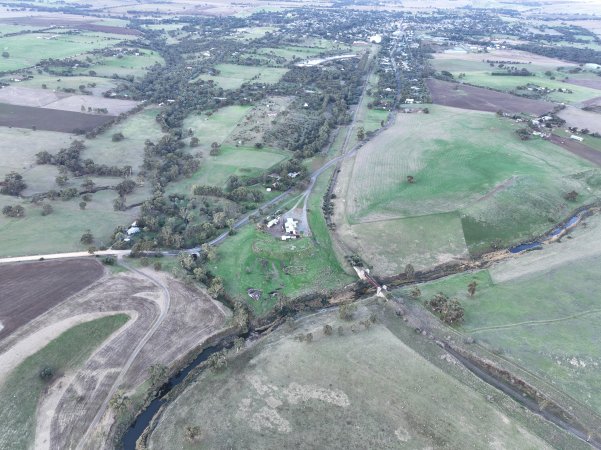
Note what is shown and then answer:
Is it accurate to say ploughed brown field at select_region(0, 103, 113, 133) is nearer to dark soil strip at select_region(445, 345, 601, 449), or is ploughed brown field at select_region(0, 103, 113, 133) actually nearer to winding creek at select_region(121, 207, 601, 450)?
winding creek at select_region(121, 207, 601, 450)

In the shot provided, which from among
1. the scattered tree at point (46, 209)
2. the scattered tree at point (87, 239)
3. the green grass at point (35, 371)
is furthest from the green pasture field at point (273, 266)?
the scattered tree at point (46, 209)

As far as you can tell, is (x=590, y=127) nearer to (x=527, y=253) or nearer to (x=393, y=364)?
(x=527, y=253)

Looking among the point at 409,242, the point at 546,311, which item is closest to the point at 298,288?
the point at 409,242

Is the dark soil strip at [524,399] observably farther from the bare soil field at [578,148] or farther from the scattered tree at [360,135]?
the bare soil field at [578,148]

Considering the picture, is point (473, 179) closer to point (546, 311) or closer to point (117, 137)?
point (546, 311)

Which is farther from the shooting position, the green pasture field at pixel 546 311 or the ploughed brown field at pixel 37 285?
the ploughed brown field at pixel 37 285

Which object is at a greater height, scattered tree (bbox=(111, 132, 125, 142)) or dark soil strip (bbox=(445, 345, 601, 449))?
scattered tree (bbox=(111, 132, 125, 142))

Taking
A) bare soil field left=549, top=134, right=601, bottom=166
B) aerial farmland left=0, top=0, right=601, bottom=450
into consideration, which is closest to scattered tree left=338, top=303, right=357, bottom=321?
aerial farmland left=0, top=0, right=601, bottom=450
